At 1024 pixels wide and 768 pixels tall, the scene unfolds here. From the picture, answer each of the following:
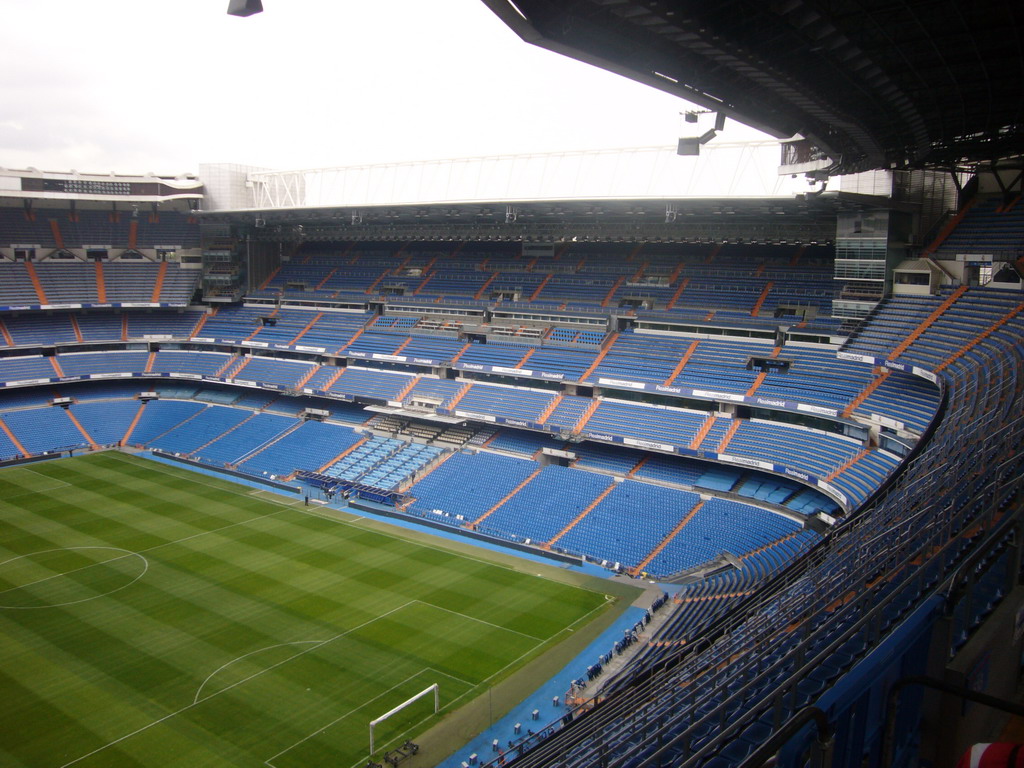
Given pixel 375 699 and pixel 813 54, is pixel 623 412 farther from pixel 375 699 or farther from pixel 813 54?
pixel 813 54

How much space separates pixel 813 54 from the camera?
14.1 m

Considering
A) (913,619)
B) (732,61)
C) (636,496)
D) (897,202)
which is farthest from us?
(636,496)

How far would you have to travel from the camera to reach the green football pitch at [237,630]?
18.7 meters

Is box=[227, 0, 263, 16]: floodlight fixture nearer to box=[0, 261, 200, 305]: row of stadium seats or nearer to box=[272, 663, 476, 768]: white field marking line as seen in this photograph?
box=[272, 663, 476, 768]: white field marking line

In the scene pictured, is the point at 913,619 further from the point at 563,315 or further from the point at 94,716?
the point at 563,315

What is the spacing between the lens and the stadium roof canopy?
11961 mm

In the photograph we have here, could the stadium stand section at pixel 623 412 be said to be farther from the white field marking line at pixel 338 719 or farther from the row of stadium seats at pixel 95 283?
the white field marking line at pixel 338 719

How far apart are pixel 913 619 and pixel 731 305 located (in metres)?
34.2

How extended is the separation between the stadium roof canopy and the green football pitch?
1546 centimetres

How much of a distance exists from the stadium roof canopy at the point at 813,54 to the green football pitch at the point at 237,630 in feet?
50.7

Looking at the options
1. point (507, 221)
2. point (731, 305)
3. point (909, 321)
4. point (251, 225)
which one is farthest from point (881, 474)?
point (251, 225)

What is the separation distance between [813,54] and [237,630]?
21.8 m

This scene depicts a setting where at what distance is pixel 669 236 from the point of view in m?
41.7

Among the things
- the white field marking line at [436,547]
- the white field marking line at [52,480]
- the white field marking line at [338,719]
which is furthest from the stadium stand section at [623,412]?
the white field marking line at [338,719]
